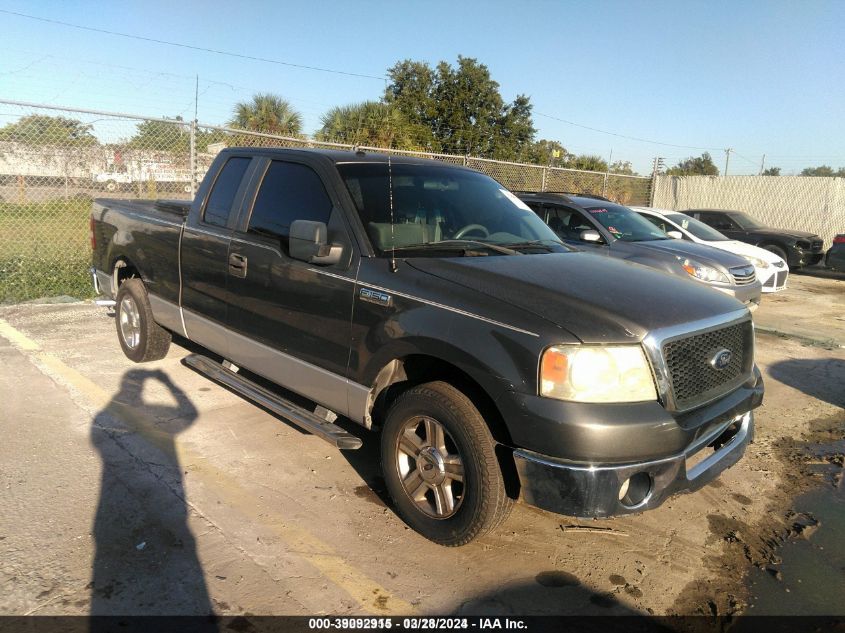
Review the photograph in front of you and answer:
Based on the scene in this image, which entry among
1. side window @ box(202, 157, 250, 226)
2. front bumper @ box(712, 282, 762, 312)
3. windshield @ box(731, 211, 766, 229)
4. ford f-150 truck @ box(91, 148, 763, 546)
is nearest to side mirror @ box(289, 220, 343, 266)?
ford f-150 truck @ box(91, 148, 763, 546)

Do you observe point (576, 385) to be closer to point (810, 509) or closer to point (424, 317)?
point (424, 317)

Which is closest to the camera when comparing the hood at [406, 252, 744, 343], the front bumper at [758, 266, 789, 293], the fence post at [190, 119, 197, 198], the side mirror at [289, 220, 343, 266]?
the hood at [406, 252, 744, 343]

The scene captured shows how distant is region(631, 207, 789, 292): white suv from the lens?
10469 millimetres

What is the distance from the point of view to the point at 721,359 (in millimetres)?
3107

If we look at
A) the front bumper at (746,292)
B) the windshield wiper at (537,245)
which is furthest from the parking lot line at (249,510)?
the front bumper at (746,292)

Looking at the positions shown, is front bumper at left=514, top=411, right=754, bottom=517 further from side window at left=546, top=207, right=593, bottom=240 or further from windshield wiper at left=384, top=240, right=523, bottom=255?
side window at left=546, top=207, right=593, bottom=240

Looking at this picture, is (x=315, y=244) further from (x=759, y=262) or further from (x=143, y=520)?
(x=759, y=262)

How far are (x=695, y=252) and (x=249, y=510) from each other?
726 centimetres

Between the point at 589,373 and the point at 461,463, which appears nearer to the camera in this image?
the point at 589,373

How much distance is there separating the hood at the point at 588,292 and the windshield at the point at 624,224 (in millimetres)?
5392

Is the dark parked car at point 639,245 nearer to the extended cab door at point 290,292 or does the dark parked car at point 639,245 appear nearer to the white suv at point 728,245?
the white suv at point 728,245

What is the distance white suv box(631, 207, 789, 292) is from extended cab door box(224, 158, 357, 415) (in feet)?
25.5

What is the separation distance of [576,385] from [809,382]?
498cm

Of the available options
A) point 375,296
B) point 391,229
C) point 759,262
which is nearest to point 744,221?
point 759,262
